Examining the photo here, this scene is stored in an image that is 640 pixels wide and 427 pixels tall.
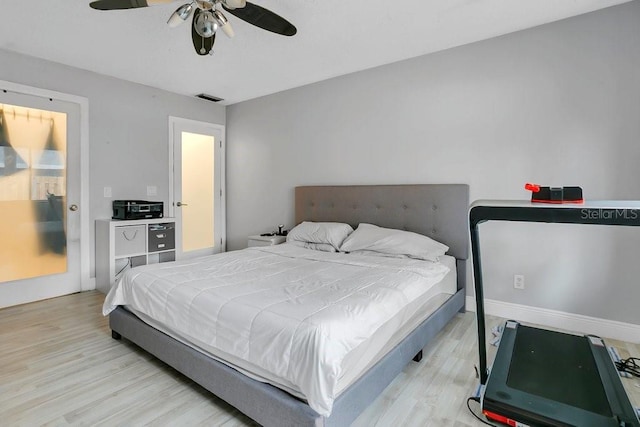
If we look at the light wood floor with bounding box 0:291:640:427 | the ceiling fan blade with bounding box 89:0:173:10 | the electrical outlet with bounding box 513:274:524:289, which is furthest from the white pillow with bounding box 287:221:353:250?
the ceiling fan blade with bounding box 89:0:173:10

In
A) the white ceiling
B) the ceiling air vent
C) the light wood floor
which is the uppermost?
the ceiling air vent

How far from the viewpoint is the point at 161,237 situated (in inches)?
163

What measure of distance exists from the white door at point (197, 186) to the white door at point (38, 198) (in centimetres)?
116

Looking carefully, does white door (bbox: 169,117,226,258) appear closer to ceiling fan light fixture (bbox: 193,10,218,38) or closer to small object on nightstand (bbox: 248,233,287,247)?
small object on nightstand (bbox: 248,233,287,247)

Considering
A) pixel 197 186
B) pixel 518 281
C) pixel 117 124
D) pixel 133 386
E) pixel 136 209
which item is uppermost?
pixel 117 124

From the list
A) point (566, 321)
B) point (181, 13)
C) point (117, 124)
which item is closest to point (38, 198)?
point (117, 124)

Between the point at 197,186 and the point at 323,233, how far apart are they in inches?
96.2

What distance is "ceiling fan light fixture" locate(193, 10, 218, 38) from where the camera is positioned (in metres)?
2.00

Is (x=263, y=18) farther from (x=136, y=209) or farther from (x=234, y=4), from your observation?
(x=136, y=209)

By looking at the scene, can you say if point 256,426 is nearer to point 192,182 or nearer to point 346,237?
point 346,237

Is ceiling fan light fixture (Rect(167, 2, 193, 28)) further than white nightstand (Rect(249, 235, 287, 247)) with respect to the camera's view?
No

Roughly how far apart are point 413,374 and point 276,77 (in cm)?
334

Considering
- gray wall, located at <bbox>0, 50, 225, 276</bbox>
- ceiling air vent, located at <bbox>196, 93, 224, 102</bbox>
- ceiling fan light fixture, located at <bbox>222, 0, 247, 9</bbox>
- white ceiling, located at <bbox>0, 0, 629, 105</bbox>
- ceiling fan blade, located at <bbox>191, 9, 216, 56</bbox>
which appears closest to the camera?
ceiling fan light fixture, located at <bbox>222, 0, 247, 9</bbox>

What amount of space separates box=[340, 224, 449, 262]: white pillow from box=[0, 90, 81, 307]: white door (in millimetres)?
3048
